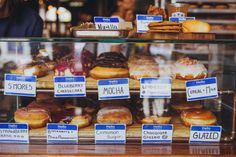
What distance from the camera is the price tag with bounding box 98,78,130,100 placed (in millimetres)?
1681

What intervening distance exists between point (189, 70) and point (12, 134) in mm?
853

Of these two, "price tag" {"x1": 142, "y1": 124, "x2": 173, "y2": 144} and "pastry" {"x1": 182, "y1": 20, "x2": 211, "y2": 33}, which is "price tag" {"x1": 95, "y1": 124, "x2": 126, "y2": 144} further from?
"pastry" {"x1": 182, "y1": 20, "x2": 211, "y2": 33}

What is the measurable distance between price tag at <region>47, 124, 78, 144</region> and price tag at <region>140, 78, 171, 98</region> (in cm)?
36

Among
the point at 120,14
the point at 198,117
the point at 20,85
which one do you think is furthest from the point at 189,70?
the point at 120,14

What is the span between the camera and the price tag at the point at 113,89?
1681 millimetres

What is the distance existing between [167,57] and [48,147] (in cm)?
83

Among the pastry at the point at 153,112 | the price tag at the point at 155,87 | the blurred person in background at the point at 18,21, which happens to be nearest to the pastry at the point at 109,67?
the price tag at the point at 155,87

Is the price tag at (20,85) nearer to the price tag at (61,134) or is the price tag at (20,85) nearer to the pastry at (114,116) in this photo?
the price tag at (61,134)

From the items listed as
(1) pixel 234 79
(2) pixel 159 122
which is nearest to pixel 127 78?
(2) pixel 159 122

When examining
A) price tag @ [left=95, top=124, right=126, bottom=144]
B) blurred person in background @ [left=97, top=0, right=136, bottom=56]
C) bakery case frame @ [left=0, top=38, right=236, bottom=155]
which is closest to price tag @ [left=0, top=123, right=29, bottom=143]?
bakery case frame @ [left=0, top=38, right=236, bottom=155]

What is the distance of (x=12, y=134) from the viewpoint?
1.68 meters

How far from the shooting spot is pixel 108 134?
1683 millimetres

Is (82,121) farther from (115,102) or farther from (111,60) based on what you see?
(111,60)

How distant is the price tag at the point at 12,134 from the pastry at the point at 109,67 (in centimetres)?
40
